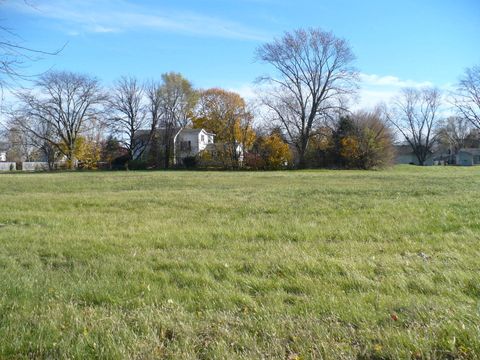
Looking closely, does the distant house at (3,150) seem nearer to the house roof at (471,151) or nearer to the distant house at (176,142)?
the distant house at (176,142)

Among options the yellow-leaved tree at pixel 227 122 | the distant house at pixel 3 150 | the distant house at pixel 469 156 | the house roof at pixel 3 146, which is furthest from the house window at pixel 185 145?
the distant house at pixel 469 156

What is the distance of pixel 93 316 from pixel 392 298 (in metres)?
3.22

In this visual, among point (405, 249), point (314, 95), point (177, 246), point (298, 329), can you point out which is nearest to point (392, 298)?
point (298, 329)

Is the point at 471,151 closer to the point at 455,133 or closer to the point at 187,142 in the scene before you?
the point at 455,133

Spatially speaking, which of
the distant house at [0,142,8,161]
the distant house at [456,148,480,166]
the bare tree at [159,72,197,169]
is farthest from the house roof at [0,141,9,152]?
the distant house at [456,148,480,166]

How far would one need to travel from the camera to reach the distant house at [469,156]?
339 feet

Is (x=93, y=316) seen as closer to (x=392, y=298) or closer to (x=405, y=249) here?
(x=392, y=298)

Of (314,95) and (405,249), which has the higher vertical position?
(314,95)

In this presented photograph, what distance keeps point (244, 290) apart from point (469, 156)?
117094 millimetres

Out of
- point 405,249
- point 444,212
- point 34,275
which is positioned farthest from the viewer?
point 444,212

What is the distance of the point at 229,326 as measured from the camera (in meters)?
3.69

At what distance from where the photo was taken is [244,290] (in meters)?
4.78

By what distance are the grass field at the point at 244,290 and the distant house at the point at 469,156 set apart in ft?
358

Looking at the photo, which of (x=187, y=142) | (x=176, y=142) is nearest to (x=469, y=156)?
(x=187, y=142)
